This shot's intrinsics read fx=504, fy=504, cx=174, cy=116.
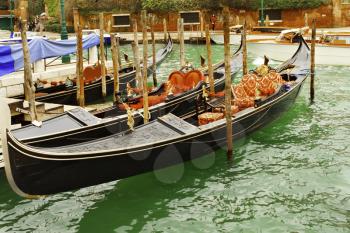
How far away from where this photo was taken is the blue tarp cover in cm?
972

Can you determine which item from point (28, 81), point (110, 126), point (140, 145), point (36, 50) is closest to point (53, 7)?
point (36, 50)

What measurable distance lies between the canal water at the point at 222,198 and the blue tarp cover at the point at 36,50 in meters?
3.26

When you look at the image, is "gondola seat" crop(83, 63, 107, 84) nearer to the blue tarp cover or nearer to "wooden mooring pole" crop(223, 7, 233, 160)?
the blue tarp cover

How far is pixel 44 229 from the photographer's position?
587cm

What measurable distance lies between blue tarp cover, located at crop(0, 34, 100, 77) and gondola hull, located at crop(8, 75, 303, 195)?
14.4ft

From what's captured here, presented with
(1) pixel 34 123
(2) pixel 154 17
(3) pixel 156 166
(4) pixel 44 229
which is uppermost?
(2) pixel 154 17

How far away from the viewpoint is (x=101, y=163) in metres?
6.06

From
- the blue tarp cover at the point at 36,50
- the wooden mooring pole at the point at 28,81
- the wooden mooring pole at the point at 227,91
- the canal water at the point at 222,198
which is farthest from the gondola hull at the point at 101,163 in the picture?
the blue tarp cover at the point at 36,50

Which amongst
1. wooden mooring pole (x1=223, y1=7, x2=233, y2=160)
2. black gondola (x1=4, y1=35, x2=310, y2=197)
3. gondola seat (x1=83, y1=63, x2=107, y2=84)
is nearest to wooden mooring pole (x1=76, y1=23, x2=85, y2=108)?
gondola seat (x1=83, y1=63, x2=107, y2=84)

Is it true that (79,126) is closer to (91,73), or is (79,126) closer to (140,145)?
(140,145)

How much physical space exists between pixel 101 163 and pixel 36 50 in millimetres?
5982

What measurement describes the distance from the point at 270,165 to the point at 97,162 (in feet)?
9.64

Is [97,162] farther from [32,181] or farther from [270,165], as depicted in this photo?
[270,165]

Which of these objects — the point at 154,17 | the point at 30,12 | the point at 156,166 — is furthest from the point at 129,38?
the point at 156,166
